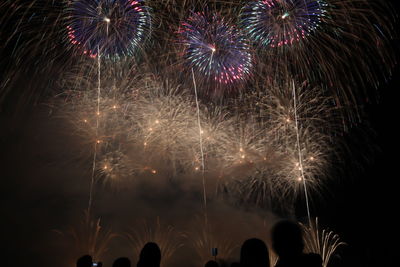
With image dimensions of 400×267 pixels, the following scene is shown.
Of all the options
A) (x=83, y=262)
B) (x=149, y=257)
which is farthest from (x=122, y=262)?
(x=83, y=262)

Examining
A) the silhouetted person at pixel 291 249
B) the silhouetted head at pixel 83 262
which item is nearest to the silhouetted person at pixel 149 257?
the silhouetted head at pixel 83 262

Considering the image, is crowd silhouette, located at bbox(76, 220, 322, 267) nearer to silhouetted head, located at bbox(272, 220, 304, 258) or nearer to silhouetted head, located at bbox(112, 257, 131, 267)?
silhouetted head, located at bbox(272, 220, 304, 258)

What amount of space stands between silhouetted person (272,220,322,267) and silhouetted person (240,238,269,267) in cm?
13

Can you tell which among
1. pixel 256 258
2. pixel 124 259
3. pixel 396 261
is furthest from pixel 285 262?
pixel 396 261

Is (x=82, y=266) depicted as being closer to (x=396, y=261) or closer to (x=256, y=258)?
(x=256, y=258)

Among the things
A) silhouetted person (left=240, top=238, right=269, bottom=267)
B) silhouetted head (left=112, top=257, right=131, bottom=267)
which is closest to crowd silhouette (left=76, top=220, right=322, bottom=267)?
silhouetted person (left=240, top=238, right=269, bottom=267)

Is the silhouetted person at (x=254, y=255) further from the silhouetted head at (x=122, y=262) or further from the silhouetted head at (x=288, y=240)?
the silhouetted head at (x=122, y=262)

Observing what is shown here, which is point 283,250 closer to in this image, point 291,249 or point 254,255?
point 291,249

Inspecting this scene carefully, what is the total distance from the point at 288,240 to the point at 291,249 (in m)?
0.09

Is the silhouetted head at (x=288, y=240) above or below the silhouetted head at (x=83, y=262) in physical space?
above

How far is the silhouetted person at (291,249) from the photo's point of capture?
2943 mm

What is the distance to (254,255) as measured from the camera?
9.69ft

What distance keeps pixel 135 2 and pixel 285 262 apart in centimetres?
1435

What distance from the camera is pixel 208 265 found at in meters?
5.50
